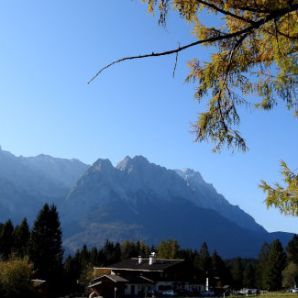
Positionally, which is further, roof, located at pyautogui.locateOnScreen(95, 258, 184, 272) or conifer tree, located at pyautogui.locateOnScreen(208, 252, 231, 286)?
conifer tree, located at pyautogui.locateOnScreen(208, 252, 231, 286)

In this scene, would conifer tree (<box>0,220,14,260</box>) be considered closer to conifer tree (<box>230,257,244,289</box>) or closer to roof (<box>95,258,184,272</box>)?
roof (<box>95,258,184,272</box>)

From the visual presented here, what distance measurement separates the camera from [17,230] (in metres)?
93.3

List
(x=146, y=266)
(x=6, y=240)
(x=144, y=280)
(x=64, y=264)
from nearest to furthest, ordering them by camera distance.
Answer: (x=144, y=280), (x=146, y=266), (x=6, y=240), (x=64, y=264)

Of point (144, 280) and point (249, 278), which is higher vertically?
point (249, 278)

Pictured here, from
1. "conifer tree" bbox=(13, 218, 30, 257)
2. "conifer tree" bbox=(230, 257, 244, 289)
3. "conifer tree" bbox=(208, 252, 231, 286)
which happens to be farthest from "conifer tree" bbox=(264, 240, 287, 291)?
"conifer tree" bbox=(13, 218, 30, 257)

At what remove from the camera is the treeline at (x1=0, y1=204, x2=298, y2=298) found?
43188mm

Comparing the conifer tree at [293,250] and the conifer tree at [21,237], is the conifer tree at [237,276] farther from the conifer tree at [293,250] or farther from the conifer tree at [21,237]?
the conifer tree at [21,237]

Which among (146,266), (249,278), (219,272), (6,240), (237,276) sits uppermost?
(6,240)

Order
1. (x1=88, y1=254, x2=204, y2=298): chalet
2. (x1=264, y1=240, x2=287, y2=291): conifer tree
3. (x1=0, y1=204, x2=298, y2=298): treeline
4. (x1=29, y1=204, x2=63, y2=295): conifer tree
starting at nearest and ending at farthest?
(x1=0, y1=204, x2=298, y2=298): treeline, (x1=88, y1=254, x2=204, y2=298): chalet, (x1=29, y1=204, x2=63, y2=295): conifer tree, (x1=264, y1=240, x2=287, y2=291): conifer tree

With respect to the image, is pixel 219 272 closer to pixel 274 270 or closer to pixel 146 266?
pixel 274 270

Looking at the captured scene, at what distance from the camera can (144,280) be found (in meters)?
77.4

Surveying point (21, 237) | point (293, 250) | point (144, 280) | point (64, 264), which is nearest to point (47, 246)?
point (21, 237)

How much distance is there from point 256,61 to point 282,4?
8.10ft

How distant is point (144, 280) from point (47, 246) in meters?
15.4
